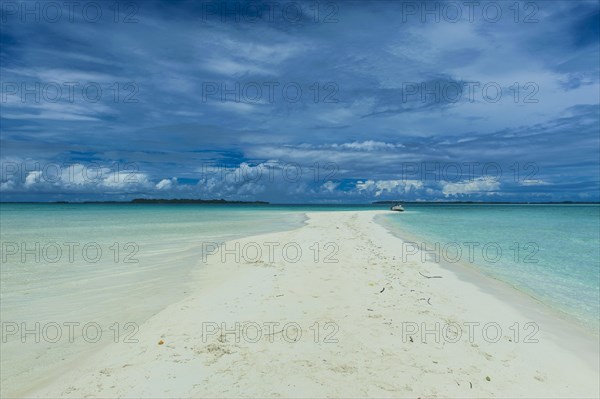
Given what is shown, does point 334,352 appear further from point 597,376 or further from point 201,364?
point 597,376

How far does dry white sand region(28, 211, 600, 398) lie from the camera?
15.9 ft

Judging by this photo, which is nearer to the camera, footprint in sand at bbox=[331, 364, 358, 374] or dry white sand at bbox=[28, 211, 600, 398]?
dry white sand at bbox=[28, 211, 600, 398]

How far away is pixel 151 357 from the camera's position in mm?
5676

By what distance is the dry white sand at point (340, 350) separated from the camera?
4852 millimetres

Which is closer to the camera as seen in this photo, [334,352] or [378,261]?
[334,352]

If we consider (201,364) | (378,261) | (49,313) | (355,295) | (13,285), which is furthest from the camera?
(378,261)

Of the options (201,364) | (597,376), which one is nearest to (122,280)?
(201,364)

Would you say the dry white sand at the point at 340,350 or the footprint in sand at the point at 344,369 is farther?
the footprint in sand at the point at 344,369

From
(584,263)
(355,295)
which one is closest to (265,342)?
(355,295)

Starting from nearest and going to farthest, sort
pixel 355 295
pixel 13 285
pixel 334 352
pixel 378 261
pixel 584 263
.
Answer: pixel 334 352 < pixel 355 295 < pixel 13 285 < pixel 378 261 < pixel 584 263

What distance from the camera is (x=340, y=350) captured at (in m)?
5.88

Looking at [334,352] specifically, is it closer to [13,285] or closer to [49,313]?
[49,313]

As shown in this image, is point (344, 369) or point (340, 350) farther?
point (340, 350)

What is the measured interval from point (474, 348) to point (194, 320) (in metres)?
5.31
